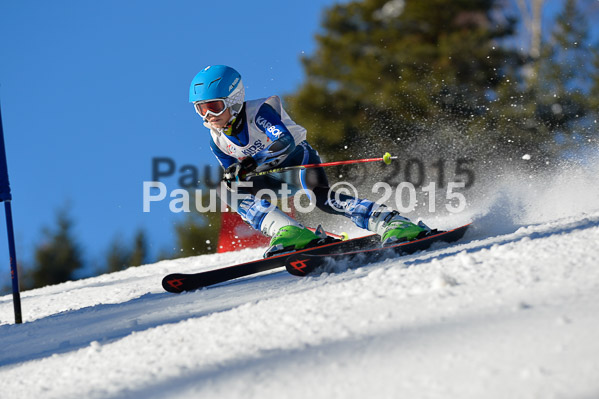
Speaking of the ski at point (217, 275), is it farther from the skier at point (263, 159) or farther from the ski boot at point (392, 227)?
the ski boot at point (392, 227)

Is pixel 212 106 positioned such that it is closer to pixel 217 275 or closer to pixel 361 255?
pixel 217 275

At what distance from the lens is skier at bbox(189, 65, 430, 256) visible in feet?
12.9

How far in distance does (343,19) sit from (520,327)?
17.4m

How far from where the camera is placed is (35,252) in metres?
25.3

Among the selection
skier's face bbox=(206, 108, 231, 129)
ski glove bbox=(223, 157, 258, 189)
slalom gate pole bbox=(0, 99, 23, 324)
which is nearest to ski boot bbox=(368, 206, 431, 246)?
ski glove bbox=(223, 157, 258, 189)

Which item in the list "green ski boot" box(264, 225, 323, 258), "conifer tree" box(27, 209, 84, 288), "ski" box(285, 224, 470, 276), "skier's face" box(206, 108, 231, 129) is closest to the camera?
"ski" box(285, 224, 470, 276)

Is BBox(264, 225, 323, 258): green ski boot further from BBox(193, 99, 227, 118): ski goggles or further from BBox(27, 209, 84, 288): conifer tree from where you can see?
BBox(27, 209, 84, 288): conifer tree

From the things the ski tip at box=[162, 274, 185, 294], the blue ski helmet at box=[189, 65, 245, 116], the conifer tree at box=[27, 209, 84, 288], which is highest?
the blue ski helmet at box=[189, 65, 245, 116]

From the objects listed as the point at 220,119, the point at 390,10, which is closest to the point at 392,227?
the point at 220,119

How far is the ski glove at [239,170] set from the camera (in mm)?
4059

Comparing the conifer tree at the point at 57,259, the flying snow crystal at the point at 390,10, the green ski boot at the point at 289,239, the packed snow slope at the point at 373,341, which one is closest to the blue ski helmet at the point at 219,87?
the green ski boot at the point at 289,239

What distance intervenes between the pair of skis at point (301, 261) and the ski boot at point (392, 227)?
84mm

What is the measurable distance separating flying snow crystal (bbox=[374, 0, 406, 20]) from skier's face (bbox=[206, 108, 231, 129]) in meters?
15.1

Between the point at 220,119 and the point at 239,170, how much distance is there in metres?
0.39
